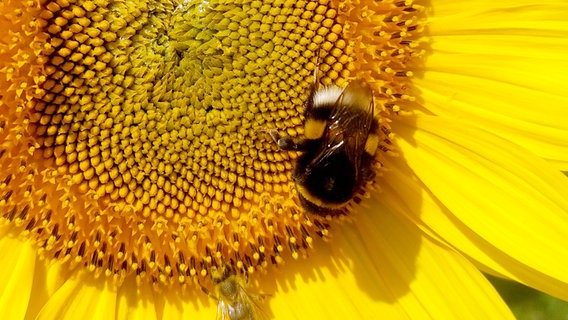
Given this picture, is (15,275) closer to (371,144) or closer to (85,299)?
(85,299)

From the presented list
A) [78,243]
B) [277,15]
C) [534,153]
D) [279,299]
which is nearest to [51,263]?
[78,243]

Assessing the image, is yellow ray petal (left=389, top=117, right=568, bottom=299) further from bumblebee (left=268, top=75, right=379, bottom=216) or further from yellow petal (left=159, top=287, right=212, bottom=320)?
yellow petal (left=159, top=287, right=212, bottom=320)

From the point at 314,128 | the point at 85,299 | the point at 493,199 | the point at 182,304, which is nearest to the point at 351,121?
the point at 314,128

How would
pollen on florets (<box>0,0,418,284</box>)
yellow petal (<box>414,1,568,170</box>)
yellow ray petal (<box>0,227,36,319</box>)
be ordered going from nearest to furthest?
pollen on florets (<box>0,0,418,284</box>), yellow petal (<box>414,1,568,170</box>), yellow ray petal (<box>0,227,36,319</box>)

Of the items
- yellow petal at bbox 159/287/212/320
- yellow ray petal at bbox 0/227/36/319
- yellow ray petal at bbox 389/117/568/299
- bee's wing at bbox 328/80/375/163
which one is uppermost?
bee's wing at bbox 328/80/375/163

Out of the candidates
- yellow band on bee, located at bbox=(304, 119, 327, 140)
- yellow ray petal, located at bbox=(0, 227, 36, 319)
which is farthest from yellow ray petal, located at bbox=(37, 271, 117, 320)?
yellow band on bee, located at bbox=(304, 119, 327, 140)

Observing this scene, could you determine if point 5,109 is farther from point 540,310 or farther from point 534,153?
point 540,310

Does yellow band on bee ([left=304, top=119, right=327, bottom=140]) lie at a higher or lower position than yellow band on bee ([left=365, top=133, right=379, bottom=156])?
higher
